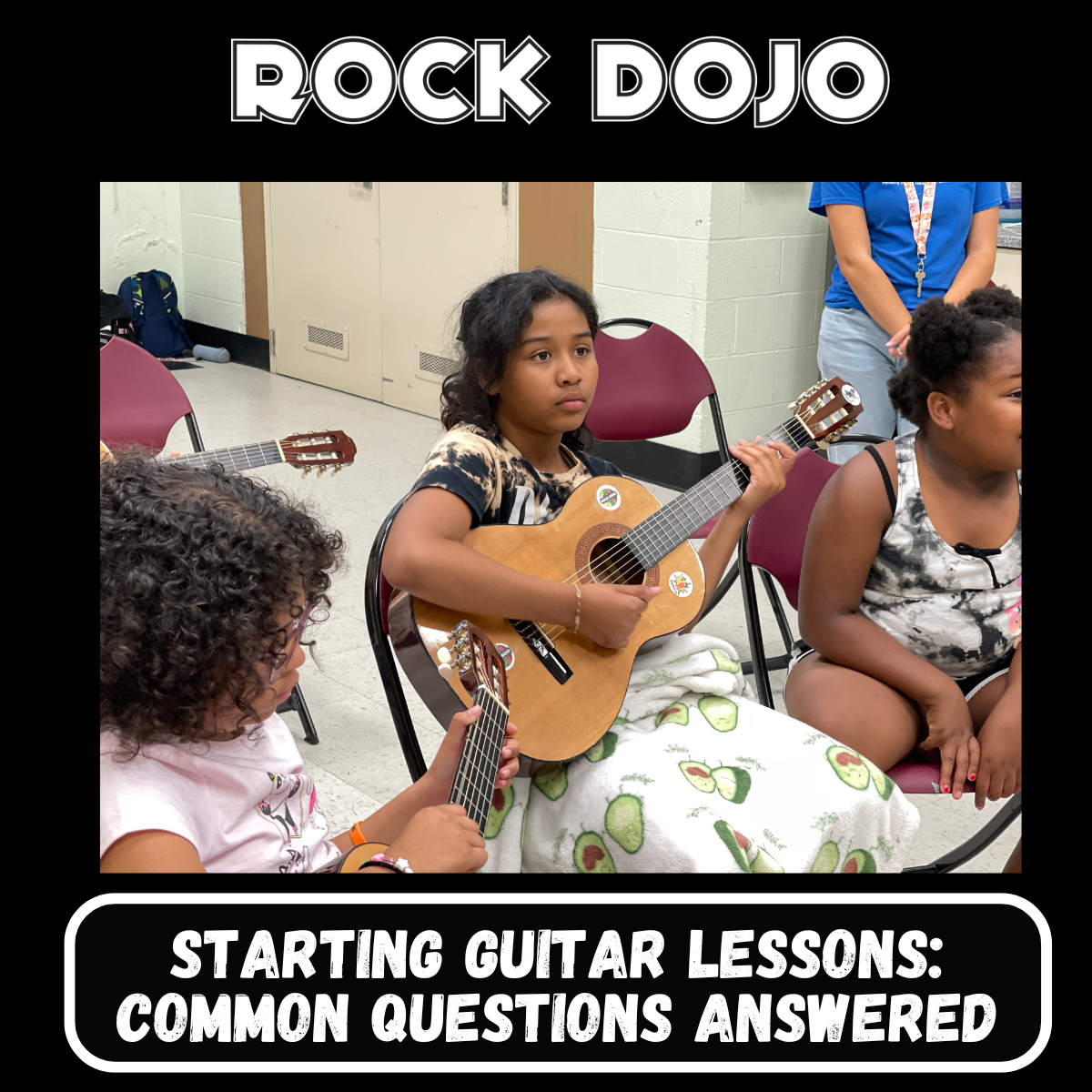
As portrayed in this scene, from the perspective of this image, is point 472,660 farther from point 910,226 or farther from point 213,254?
point 213,254

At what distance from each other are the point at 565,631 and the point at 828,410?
22.9 inches

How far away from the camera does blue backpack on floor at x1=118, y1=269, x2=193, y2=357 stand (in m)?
6.72

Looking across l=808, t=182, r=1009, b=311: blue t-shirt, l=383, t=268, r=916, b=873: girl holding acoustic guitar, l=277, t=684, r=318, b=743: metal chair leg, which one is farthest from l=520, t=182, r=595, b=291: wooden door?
l=383, t=268, r=916, b=873: girl holding acoustic guitar

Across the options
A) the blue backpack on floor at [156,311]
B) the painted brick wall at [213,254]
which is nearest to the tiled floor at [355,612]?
the blue backpack on floor at [156,311]

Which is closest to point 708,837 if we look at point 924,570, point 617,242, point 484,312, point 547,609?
point 547,609

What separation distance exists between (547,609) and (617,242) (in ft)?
10.4

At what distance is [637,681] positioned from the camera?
1.51 m

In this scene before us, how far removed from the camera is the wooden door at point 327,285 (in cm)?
579

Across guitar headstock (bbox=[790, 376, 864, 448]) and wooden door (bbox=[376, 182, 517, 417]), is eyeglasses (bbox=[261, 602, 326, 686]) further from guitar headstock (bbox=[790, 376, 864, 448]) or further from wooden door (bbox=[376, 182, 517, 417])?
wooden door (bbox=[376, 182, 517, 417])

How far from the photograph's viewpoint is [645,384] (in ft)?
8.73

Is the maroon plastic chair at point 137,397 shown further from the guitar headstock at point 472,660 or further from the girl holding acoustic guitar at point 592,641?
the guitar headstock at point 472,660

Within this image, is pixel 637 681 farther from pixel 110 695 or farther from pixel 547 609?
pixel 110 695

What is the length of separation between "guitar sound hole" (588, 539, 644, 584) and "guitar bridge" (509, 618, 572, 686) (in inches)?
5.0

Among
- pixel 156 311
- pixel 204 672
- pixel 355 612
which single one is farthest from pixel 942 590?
pixel 156 311
